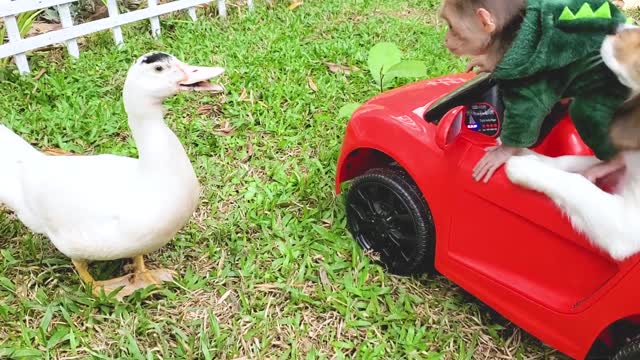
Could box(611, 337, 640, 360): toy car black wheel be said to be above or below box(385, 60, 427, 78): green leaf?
below

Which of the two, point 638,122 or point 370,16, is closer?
point 638,122

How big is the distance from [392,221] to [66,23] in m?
2.64

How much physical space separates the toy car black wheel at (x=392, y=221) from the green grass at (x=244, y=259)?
7 centimetres

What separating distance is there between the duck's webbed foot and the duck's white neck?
41 cm

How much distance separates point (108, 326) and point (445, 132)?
1229mm

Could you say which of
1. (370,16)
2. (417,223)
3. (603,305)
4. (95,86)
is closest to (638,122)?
(603,305)

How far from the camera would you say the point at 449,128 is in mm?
1864

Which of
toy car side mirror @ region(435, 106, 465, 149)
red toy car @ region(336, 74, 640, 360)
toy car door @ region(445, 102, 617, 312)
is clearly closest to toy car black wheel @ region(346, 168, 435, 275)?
red toy car @ region(336, 74, 640, 360)

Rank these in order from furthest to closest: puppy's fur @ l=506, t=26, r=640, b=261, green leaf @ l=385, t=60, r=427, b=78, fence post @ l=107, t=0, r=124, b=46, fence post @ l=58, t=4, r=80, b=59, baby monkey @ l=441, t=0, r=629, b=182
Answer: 1. fence post @ l=107, t=0, r=124, b=46
2. fence post @ l=58, t=4, r=80, b=59
3. green leaf @ l=385, t=60, r=427, b=78
4. baby monkey @ l=441, t=0, r=629, b=182
5. puppy's fur @ l=506, t=26, r=640, b=261

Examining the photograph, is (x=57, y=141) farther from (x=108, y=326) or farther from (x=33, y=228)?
(x=108, y=326)

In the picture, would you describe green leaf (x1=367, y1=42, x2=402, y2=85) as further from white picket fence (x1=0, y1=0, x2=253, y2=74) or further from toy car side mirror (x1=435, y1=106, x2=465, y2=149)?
white picket fence (x1=0, y1=0, x2=253, y2=74)

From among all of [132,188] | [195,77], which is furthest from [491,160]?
[132,188]

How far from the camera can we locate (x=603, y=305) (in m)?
1.57

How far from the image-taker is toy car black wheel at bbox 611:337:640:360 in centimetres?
154
